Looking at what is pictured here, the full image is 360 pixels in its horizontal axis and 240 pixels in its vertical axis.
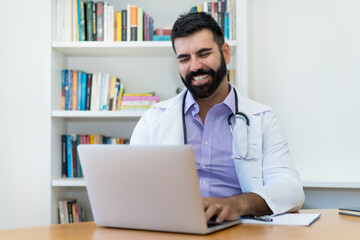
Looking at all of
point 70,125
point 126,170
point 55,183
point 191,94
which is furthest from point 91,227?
point 70,125

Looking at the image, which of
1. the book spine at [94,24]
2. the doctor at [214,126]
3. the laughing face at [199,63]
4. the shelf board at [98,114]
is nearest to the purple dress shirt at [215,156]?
the doctor at [214,126]

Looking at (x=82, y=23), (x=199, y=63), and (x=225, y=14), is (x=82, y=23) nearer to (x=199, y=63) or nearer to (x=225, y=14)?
(x=225, y=14)

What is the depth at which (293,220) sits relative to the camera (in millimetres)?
1300

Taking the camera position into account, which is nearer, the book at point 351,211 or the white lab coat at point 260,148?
the book at point 351,211

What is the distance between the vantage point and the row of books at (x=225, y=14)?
272cm

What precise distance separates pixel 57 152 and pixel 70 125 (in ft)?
0.93

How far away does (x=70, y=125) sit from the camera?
299 centimetres

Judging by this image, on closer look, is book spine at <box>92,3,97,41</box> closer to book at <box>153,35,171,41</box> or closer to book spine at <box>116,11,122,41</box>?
book spine at <box>116,11,122,41</box>

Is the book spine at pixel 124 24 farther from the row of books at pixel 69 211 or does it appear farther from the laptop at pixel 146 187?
the laptop at pixel 146 187

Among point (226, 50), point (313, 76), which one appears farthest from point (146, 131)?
point (313, 76)

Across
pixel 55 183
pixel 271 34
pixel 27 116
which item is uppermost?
pixel 271 34

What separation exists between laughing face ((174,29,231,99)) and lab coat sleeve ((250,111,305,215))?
0.92 ft

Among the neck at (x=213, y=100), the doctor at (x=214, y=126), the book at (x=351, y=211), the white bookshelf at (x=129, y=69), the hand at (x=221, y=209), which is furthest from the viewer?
the white bookshelf at (x=129, y=69)

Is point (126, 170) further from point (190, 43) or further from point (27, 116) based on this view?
point (27, 116)
